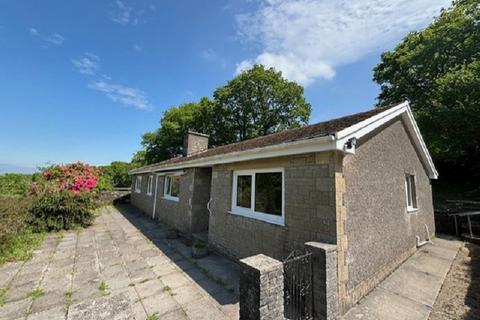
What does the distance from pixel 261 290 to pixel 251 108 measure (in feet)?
92.4

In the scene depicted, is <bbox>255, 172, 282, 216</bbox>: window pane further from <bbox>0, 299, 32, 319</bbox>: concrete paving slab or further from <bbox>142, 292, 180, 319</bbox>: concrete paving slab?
<bbox>0, 299, 32, 319</bbox>: concrete paving slab

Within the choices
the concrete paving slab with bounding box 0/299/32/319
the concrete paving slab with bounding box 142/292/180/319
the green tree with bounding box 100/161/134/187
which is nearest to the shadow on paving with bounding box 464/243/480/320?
the concrete paving slab with bounding box 142/292/180/319

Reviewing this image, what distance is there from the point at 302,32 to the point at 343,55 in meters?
3.16

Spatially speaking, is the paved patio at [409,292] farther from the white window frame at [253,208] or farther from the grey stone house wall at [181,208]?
the grey stone house wall at [181,208]

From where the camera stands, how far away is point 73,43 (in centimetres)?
930

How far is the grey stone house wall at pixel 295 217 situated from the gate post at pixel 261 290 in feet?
5.18

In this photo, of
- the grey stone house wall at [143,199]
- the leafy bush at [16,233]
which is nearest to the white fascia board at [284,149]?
the leafy bush at [16,233]

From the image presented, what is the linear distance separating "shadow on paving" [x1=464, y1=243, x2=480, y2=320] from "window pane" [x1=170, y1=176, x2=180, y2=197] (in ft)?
33.6

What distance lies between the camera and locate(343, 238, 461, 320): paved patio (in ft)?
12.7

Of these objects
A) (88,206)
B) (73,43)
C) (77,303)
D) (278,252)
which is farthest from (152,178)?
(278,252)

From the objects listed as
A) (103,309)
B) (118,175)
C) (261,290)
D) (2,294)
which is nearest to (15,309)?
(2,294)

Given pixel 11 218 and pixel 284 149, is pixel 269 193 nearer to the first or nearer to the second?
pixel 284 149

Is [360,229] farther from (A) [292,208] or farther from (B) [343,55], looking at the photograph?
(B) [343,55]

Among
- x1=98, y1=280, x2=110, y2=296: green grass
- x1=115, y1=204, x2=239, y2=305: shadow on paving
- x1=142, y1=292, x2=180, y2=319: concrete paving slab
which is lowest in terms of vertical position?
x1=98, y1=280, x2=110, y2=296: green grass
